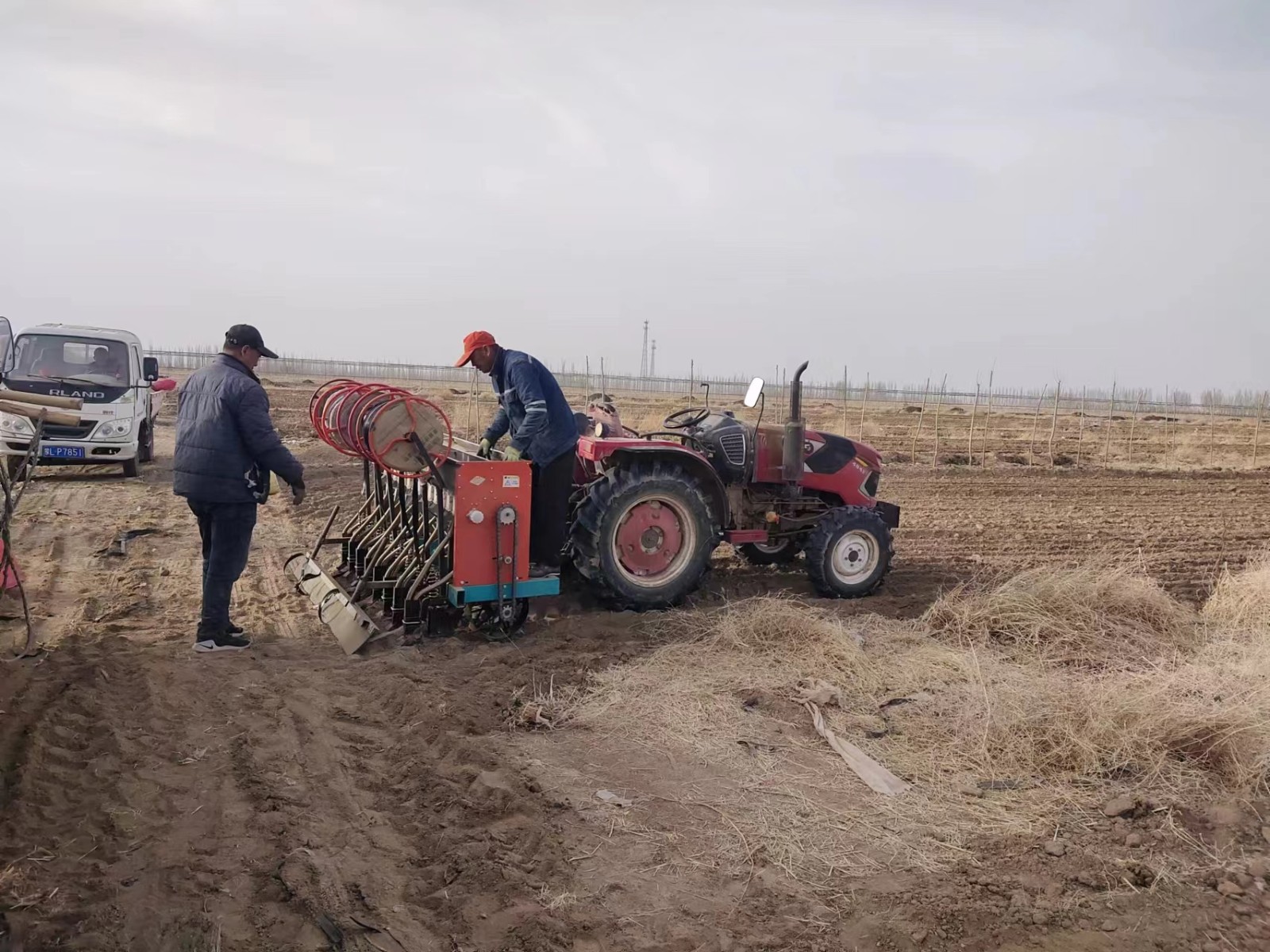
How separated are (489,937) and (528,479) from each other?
3.03 m

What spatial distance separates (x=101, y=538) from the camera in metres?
8.21

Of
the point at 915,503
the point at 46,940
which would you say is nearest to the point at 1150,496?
the point at 915,503

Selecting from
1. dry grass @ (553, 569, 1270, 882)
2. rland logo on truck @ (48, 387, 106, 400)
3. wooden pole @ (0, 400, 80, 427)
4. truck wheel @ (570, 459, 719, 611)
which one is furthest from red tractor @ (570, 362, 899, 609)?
rland logo on truck @ (48, 387, 106, 400)

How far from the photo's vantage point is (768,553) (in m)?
7.83

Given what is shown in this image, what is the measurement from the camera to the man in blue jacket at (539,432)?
218 inches

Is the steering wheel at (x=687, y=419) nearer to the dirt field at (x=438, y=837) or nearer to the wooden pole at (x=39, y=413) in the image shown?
the dirt field at (x=438, y=837)

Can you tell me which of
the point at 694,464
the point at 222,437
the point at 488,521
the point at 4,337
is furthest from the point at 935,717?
the point at 4,337

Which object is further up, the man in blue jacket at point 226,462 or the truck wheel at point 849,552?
the man in blue jacket at point 226,462

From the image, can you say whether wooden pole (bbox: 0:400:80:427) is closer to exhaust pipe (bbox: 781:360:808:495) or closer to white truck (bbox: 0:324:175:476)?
exhaust pipe (bbox: 781:360:808:495)

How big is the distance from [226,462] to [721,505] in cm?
320

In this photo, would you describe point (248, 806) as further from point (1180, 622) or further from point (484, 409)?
point (484, 409)

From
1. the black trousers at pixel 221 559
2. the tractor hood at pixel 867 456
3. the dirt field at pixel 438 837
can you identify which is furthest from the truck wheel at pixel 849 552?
the black trousers at pixel 221 559

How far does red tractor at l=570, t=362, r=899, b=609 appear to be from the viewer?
5.96 meters

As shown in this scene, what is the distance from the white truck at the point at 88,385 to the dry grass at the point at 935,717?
907 centimetres
